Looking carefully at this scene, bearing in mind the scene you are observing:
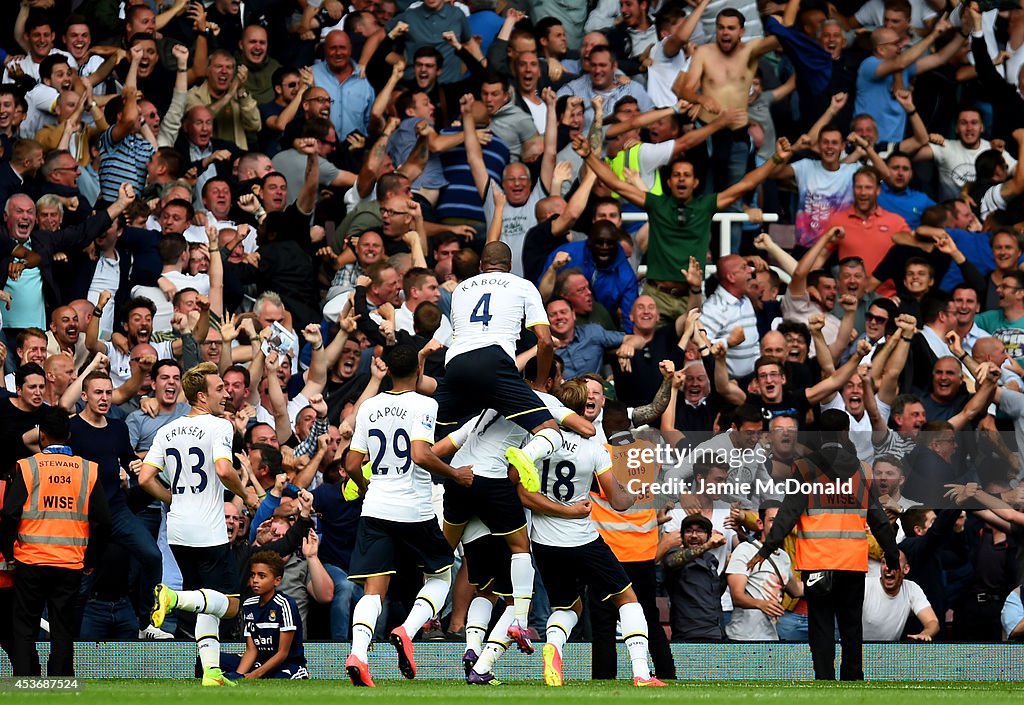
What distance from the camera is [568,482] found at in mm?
12367

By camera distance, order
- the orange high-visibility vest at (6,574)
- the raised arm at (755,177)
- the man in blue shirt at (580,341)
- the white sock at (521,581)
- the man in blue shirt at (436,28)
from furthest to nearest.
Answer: the man in blue shirt at (436,28) → the raised arm at (755,177) → the man in blue shirt at (580,341) → the orange high-visibility vest at (6,574) → the white sock at (521,581)

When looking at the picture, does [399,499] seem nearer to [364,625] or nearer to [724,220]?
[364,625]

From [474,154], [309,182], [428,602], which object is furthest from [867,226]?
[428,602]

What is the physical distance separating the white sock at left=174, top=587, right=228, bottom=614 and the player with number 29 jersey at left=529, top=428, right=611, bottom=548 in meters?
2.19

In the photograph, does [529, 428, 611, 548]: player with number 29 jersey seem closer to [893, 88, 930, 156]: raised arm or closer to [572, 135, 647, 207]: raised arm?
[572, 135, 647, 207]: raised arm

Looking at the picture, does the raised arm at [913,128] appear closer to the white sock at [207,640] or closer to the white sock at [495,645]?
the white sock at [495,645]

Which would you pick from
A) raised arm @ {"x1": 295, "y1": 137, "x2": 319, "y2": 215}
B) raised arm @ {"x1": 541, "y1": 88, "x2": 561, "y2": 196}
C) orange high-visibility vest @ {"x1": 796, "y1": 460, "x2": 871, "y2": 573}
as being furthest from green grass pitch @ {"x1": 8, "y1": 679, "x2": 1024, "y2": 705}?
raised arm @ {"x1": 541, "y1": 88, "x2": 561, "y2": 196}

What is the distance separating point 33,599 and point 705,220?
7.84 meters

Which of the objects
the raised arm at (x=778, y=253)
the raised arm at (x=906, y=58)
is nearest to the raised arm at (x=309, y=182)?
the raised arm at (x=778, y=253)

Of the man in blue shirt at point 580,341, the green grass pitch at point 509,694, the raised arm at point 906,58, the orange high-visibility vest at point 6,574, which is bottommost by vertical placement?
the green grass pitch at point 509,694

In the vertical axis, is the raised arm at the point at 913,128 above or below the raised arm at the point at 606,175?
above

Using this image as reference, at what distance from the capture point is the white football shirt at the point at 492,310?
1208 cm

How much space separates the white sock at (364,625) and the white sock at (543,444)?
1.39 m

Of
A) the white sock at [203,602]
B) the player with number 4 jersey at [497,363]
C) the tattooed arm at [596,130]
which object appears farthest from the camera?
the tattooed arm at [596,130]
